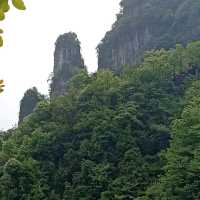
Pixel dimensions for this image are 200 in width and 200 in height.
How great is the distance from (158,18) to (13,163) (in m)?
28.9

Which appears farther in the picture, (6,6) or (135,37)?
(135,37)

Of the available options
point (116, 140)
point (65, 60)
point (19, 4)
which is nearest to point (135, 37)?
point (65, 60)

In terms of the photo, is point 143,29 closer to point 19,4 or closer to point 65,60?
point 65,60

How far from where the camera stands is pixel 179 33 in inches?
1820

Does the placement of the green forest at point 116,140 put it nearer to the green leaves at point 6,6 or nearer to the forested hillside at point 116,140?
the forested hillside at point 116,140

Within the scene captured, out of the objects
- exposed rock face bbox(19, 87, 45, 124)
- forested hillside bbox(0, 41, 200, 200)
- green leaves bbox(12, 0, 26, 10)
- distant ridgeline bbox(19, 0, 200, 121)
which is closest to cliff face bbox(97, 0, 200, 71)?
distant ridgeline bbox(19, 0, 200, 121)

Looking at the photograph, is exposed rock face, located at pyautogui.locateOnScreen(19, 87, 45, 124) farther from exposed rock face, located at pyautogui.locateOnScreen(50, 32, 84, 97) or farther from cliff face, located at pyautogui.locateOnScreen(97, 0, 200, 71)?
cliff face, located at pyautogui.locateOnScreen(97, 0, 200, 71)

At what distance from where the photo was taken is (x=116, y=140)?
25297mm

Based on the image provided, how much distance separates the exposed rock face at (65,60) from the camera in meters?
46.6

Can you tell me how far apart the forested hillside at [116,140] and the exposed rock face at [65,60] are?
13.3 meters

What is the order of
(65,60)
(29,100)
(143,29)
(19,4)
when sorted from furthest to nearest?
(143,29)
(65,60)
(29,100)
(19,4)

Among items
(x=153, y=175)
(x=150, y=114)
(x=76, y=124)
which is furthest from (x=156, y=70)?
(x=153, y=175)

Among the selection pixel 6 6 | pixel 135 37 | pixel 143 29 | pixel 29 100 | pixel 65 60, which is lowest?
pixel 6 6

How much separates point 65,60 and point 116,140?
23484 millimetres
